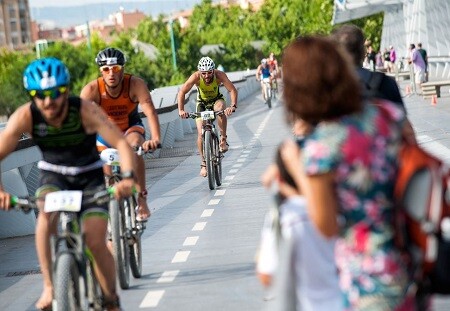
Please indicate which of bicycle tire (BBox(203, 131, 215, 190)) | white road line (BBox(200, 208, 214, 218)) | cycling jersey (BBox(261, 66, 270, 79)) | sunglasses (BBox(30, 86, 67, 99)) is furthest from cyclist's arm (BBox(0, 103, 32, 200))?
cycling jersey (BBox(261, 66, 270, 79))

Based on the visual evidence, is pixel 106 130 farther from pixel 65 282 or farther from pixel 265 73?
pixel 265 73

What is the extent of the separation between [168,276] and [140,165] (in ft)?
3.50

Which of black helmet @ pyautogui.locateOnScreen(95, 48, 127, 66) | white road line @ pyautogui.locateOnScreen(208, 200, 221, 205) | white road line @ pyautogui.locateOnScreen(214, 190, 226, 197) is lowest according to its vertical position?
white road line @ pyautogui.locateOnScreen(214, 190, 226, 197)

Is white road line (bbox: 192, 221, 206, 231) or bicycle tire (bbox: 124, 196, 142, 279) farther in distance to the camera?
white road line (bbox: 192, 221, 206, 231)

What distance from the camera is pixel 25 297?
11.4 m

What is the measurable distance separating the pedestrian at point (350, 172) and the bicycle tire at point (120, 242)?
215 inches

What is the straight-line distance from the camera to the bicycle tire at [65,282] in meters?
7.55

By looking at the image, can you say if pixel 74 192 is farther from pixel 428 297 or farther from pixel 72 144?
pixel 428 297

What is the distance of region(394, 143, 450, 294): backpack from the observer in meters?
4.89

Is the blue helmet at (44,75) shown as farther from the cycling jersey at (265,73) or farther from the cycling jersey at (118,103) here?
the cycling jersey at (265,73)

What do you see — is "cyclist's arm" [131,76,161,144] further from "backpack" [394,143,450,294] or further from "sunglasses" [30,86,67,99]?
"backpack" [394,143,450,294]

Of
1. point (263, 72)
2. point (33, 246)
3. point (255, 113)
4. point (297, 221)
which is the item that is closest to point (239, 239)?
point (33, 246)

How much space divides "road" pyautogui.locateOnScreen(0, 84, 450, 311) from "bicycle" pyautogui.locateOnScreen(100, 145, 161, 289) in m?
0.14

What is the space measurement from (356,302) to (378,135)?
591mm
